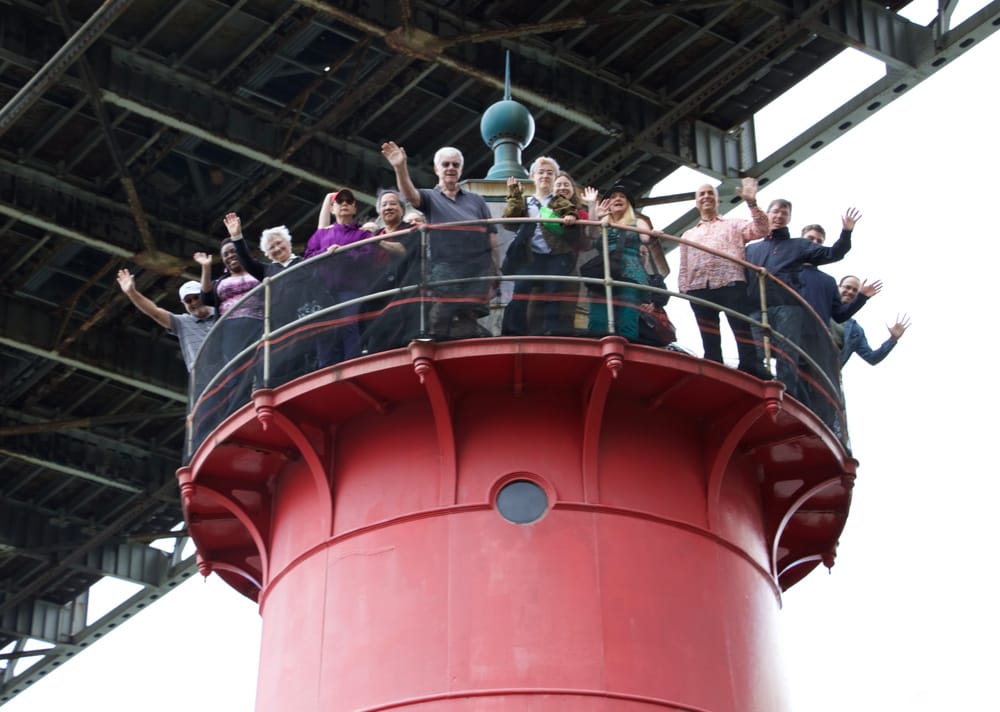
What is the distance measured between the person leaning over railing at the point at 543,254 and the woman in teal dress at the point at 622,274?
30 cm

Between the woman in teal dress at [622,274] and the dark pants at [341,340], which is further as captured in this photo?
the dark pants at [341,340]

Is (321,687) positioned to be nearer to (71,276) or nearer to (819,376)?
(819,376)

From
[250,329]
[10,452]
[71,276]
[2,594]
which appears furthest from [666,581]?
[2,594]

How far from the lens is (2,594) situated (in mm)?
49125

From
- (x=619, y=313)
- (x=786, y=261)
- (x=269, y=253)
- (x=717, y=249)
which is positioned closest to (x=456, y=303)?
(x=619, y=313)

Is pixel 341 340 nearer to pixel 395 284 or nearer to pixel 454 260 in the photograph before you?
pixel 395 284

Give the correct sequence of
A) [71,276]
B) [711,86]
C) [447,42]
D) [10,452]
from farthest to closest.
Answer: [10,452]
[71,276]
[711,86]
[447,42]

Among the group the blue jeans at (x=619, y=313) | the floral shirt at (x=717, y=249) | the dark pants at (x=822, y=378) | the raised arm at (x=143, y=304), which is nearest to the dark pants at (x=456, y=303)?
the blue jeans at (x=619, y=313)

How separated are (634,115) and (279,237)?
1515 cm

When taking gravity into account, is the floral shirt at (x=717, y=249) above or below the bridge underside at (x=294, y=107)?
below

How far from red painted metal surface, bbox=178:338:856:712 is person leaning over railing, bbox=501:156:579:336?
30cm

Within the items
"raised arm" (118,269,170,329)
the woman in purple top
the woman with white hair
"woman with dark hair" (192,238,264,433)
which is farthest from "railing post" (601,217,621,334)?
"raised arm" (118,269,170,329)

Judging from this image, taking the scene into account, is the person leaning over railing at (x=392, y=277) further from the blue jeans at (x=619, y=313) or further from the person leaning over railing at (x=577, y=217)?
the blue jeans at (x=619, y=313)

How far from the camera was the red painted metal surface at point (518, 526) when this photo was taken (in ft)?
62.3
